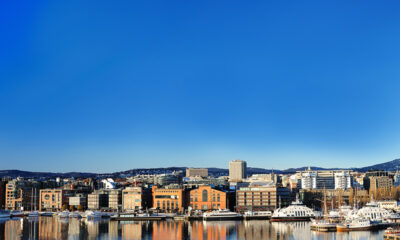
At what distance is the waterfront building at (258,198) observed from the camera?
106m

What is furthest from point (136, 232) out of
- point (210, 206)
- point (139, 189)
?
point (139, 189)

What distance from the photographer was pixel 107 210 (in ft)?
391

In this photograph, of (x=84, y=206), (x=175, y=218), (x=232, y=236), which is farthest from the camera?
(x=84, y=206)

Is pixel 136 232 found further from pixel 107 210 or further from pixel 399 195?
pixel 399 195

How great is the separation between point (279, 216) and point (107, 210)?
46188 mm

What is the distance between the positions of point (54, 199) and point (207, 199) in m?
43.6

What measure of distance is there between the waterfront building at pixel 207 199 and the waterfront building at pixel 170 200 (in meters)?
2.96

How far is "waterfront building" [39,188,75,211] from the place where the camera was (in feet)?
419

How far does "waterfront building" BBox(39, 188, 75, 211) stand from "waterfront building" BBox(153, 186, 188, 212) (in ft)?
92.7

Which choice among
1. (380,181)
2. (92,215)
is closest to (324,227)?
(92,215)

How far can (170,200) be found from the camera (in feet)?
365

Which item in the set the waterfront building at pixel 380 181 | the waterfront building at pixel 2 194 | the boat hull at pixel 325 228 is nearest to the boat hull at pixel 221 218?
the boat hull at pixel 325 228

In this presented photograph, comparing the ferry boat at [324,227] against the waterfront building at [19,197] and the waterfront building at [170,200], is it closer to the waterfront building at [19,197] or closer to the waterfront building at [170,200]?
the waterfront building at [170,200]

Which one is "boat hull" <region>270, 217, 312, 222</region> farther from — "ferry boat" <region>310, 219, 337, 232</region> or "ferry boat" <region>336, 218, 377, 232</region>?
"ferry boat" <region>336, 218, 377, 232</region>
